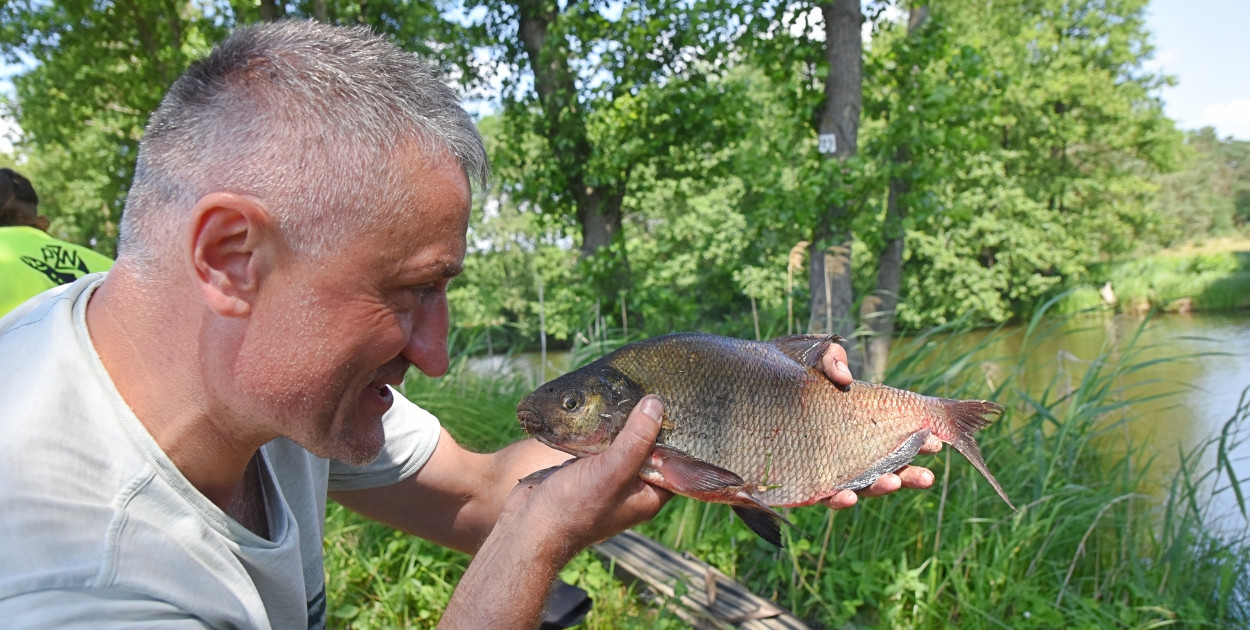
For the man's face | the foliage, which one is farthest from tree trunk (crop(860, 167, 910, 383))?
the foliage

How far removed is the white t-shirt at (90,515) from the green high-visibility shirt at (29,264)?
229 centimetres

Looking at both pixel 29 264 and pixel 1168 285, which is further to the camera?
pixel 1168 285

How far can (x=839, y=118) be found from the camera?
7469mm

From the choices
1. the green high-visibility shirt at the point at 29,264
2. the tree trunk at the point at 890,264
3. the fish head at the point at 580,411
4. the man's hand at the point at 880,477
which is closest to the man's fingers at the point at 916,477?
the man's hand at the point at 880,477

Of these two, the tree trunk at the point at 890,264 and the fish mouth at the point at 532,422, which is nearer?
the fish mouth at the point at 532,422

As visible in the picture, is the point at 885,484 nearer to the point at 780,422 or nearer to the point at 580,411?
the point at 780,422

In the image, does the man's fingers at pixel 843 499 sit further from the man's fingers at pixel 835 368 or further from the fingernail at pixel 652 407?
the fingernail at pixel 652 407

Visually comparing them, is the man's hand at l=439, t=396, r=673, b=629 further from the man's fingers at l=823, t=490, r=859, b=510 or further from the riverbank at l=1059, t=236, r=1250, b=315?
the riverbank at l=1059, t=236, r=1250, b=315

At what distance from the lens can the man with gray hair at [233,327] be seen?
4.17ft

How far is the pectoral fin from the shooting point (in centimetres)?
171

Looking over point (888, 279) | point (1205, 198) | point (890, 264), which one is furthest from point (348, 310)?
point (1205, 198)

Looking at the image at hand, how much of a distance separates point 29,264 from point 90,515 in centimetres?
283

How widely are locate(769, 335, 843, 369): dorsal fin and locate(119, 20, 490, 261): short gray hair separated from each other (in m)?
0.99

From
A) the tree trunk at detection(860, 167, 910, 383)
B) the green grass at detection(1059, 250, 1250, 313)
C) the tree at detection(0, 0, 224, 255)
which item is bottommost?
the green grass at detection(1059, 250, 1250, 313)
